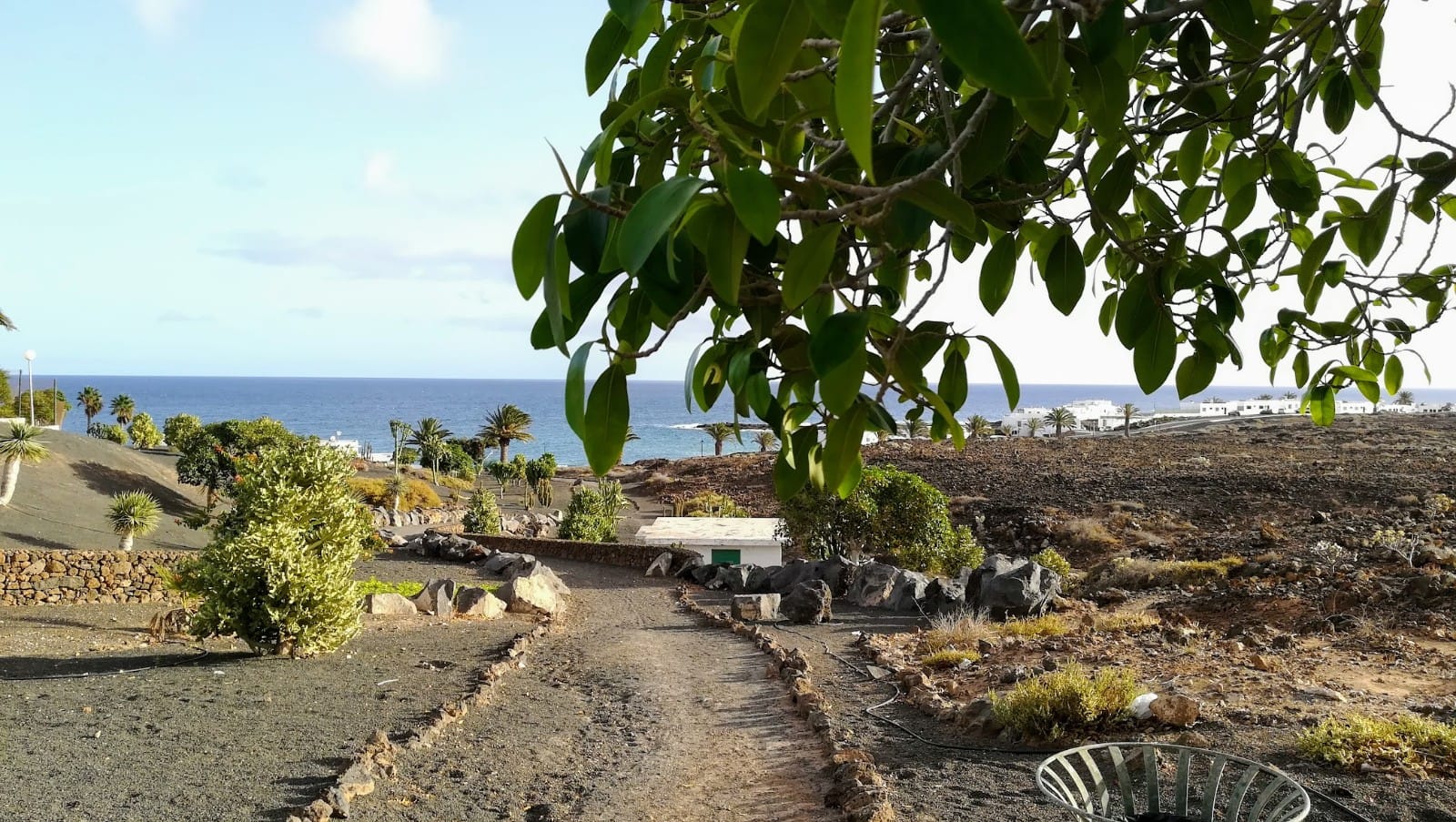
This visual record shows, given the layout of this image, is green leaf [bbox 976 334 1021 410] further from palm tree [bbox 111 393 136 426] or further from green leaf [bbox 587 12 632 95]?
palm tree [bbox 111 393 136 426]

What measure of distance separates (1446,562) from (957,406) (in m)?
14.2

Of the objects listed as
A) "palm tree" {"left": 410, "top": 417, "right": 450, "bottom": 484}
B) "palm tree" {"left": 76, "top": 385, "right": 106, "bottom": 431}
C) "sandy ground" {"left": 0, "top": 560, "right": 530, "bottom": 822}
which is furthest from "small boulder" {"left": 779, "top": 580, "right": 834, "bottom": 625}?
"palm tree" {"left": 76, "top": 385, "right": 106, "bottom": 431}

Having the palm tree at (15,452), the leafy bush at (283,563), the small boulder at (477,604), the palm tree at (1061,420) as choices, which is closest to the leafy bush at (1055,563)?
the small boulder at (477,604)

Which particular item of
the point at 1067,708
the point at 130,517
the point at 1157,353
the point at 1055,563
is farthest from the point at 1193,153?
the point at 130,517

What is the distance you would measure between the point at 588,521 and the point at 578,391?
23571 millimetres

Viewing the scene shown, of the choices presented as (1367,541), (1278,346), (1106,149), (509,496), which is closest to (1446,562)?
(1367,541)

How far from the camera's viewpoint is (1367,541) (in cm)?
1526

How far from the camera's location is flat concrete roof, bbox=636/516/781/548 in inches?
786

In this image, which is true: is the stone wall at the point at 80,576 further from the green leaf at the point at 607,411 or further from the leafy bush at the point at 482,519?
the green leaf at the point at 607,411

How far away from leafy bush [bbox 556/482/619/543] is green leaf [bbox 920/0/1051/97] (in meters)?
22.9

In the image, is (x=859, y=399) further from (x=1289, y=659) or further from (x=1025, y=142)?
(x=1289, y=659)

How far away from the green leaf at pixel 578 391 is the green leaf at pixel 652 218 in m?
0.22

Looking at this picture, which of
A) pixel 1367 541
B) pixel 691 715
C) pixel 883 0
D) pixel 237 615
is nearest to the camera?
pixel 883 0

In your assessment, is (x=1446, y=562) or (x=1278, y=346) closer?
(x=1278, y=346)
